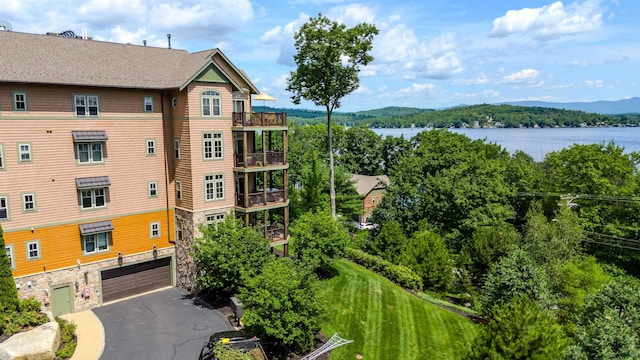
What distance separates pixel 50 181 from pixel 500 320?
20934 millimetres

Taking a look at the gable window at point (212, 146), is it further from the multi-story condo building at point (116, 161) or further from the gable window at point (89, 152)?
the gable window at point (89, 152)

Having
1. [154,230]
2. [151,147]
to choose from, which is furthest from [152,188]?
[154,230]

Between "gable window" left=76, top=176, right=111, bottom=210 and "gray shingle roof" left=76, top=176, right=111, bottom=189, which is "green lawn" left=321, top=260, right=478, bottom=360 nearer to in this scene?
"gable window" left=76, top=176, right=111, bottom=210

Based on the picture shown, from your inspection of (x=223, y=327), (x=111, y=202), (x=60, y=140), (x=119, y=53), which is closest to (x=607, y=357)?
(x=223, y=327)

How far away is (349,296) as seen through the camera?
80.4 feet

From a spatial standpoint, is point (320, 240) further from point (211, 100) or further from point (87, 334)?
point (87, 334)

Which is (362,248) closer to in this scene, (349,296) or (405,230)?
(405,230)

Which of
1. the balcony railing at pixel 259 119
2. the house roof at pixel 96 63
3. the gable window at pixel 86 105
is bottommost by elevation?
the balcony railing at pixel 259 119

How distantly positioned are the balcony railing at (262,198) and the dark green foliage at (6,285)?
1153cm

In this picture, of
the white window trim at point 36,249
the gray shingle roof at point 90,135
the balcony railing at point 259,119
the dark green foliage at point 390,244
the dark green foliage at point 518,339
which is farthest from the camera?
the dark green foliage at point 390,244

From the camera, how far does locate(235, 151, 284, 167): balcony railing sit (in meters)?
25.3

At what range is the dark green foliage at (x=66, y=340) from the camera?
17.6m

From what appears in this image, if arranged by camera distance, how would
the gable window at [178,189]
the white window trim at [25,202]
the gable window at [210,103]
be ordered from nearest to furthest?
the white window trim at [25,202] < the gable window at [210,103] < the gable window at [178,189]

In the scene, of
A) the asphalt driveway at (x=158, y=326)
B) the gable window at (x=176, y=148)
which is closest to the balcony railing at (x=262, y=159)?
the gable window at (x=176, y=148)
